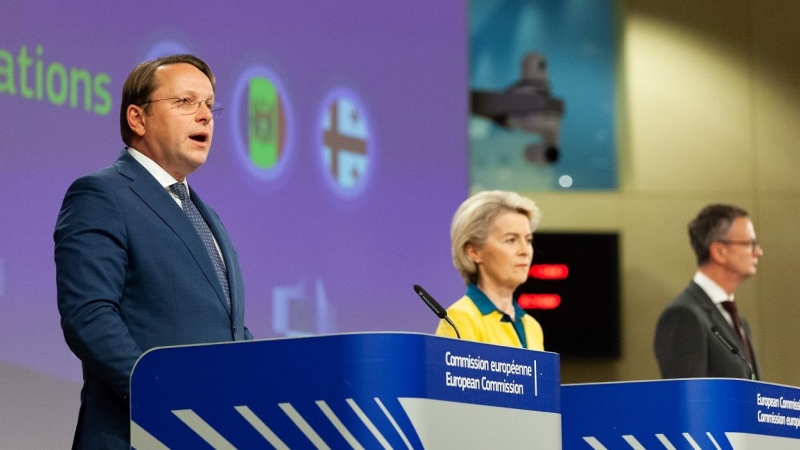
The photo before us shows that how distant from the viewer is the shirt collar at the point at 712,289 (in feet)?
17.2

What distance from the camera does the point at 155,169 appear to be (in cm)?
294

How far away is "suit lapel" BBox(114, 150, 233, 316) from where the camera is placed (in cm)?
281

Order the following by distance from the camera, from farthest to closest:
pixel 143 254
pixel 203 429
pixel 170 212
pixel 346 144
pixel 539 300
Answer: pixel 539 300 → pixel 346 144 → pixel 170 212 → pixel 143 254 → pixel 203 429

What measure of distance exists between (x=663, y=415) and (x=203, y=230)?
112 centimetres

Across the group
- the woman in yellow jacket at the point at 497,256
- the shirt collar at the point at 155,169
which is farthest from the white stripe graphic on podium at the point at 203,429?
the woman in yellow jacket at the point at 497,256

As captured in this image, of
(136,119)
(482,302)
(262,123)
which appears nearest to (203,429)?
(136,119)

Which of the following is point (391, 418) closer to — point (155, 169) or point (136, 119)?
point (155, 169)

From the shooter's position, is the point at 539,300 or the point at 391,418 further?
the point at 539,300

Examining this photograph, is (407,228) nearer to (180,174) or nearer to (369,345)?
(180,174)

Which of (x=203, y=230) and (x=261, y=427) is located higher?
(x=203, y=230)

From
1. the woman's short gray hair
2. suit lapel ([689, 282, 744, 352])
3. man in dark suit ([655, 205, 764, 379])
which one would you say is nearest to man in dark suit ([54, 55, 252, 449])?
the woman's short gray hair

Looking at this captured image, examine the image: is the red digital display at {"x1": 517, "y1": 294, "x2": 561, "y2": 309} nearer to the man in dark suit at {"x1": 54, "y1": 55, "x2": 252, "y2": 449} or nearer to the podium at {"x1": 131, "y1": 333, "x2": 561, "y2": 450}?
the man in dark suit at {"x1": 54, "y1": 55, "x2": 252, "y2": 449}

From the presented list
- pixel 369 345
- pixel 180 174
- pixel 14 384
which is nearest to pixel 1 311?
pixel 14 384

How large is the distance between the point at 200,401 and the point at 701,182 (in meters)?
6.22
